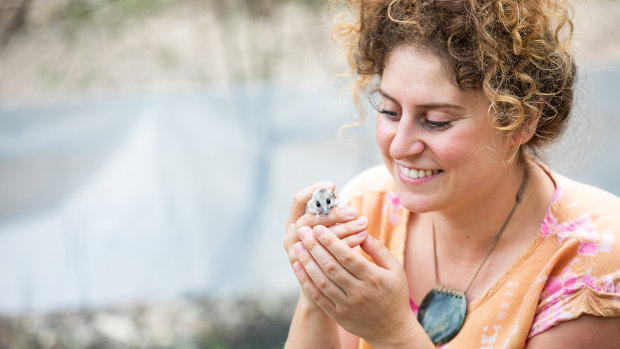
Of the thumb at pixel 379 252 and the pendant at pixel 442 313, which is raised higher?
the thumb at pixel 379 252

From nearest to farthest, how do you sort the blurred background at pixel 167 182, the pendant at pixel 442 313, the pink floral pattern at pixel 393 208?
the pendant at pixel 442 313 < the pink floral pattern at pixel 393 208 < the blurred background at pixel 167 182

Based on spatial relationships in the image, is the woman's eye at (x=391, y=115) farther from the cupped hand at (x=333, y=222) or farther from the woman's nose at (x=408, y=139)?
the cupped hand at (x=333, y=222)

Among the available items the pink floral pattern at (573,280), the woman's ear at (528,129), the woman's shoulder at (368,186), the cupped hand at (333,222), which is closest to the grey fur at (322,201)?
the cupped hand at (333,222)

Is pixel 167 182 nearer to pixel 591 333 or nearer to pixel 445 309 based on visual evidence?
pixel 445 309

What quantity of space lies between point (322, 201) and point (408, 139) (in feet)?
0.95

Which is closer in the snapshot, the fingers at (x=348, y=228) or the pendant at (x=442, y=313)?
the fingers at (x=348, y=228)

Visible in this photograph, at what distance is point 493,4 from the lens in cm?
152

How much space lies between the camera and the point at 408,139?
5.16 feet

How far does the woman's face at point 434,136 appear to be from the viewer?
1536 millimetres

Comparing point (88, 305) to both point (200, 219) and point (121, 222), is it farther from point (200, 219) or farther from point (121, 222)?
point (200, 219)

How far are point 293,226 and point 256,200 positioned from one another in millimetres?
2022

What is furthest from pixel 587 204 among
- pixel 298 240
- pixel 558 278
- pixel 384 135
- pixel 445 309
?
pixel 298 240

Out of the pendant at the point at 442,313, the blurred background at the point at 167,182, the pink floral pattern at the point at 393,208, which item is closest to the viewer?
the pendant at the point at 442,313

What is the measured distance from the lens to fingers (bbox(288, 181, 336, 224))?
1622 mm
